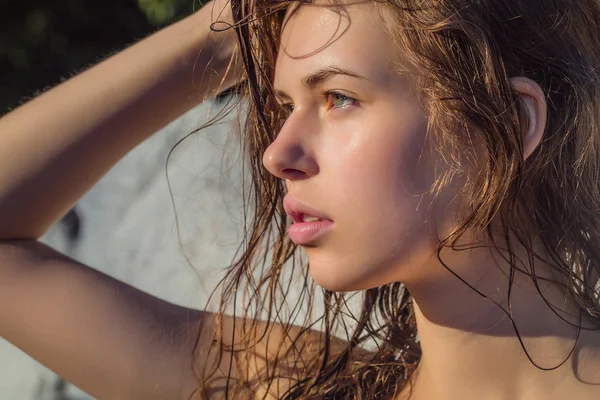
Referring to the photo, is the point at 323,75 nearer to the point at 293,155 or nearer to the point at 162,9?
the point at 293,155

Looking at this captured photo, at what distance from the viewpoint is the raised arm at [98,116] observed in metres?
1.79

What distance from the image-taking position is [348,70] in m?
1.38

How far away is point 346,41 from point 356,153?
172mm

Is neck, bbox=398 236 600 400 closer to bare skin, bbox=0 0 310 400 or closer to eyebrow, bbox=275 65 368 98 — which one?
eyebrow, bbox=275 65 368 98

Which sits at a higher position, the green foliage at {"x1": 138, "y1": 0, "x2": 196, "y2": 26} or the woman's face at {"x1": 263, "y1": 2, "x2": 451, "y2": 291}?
the green foliage at {"x1": 138, "y1": 0, "x2": 196, "y2": 26}

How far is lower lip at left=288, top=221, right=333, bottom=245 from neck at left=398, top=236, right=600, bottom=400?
20 centimetres

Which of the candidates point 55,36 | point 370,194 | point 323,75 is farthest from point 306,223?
point 55,36

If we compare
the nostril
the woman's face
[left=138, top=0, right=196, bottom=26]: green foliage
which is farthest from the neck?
[left=138, top=0, right=196, bottom=26]: green foliage

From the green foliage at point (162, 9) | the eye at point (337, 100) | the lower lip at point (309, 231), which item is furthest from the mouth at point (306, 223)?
the green foliage at point (162, 9)

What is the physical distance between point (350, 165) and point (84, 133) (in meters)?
0.64

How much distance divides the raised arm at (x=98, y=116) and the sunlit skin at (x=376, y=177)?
1.15ft

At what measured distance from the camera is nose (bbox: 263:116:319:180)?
4.62 feet

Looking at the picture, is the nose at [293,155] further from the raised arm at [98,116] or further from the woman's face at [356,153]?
the raised arm at [98,116]

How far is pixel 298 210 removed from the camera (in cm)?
144
